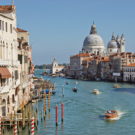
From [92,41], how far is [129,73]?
41.1 metres

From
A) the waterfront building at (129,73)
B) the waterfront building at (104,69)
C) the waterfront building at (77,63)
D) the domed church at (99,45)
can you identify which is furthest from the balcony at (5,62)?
the domed church at (99,45)

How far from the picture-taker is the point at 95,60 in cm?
8050

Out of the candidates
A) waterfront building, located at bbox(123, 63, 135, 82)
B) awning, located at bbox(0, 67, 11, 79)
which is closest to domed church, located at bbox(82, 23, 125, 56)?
waterfront building, located at bbox(123, 63, 135, 82)

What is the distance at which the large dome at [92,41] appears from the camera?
102562 millimetres

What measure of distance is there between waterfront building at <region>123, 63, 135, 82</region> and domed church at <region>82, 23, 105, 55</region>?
36.1 meters

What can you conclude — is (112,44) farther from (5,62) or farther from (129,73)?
(5,62)

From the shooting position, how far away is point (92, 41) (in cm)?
10319

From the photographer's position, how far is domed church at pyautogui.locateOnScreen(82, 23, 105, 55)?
102 meters

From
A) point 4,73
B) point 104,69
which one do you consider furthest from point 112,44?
point 4,73

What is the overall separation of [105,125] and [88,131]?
1778 mm

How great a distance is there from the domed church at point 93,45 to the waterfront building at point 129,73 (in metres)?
36.1

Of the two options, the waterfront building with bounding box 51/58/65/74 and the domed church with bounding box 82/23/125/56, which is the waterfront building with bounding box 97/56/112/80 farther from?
the waterfront building with bounding box 51/58/65/74

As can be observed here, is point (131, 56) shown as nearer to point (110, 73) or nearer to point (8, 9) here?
point (110, 73)

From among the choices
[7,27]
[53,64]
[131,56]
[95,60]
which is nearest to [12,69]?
[7,27]
